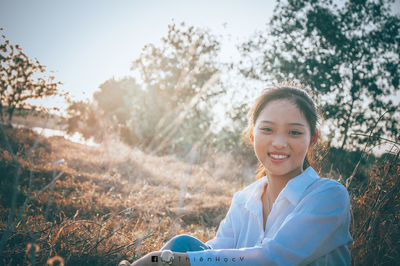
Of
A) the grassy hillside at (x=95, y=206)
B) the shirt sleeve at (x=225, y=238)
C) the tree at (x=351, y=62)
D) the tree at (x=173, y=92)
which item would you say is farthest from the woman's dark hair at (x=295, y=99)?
the tree at (x=173, y=92)

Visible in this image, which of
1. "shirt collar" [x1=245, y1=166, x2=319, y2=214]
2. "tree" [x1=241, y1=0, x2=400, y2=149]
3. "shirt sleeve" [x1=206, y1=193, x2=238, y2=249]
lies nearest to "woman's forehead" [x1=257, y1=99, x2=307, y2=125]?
"shirt collar" [x1=245, y1=166, x2=319, y2=214]

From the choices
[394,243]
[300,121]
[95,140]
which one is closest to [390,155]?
[394,243]

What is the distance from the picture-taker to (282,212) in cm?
164

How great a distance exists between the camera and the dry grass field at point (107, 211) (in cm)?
206

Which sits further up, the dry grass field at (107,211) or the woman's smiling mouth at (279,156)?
the woman's smiling mouth at (279,156)

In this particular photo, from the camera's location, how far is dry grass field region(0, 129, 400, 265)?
2.06 m

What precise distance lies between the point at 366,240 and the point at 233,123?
1128cm

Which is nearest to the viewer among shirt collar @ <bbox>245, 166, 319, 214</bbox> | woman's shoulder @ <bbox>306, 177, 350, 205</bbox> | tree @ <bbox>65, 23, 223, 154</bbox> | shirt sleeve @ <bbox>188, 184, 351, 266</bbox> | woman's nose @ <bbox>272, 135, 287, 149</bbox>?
shirt sleeve @ <bbox>188, 184, 351, 266</bbox>

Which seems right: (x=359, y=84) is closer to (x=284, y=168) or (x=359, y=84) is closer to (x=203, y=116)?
(x=284, y=168)

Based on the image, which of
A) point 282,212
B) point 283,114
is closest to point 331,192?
point 282,212

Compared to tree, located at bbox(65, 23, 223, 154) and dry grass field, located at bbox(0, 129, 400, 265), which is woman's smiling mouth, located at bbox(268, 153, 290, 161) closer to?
dry grass field, located at bbox(0, 129, 400, 265)

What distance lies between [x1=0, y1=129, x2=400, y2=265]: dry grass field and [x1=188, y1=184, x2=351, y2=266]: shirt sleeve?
805 mm

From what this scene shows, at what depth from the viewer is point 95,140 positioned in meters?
11.1

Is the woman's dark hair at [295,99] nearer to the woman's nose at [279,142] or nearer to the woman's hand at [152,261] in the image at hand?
the woman's nose at [279,142]
